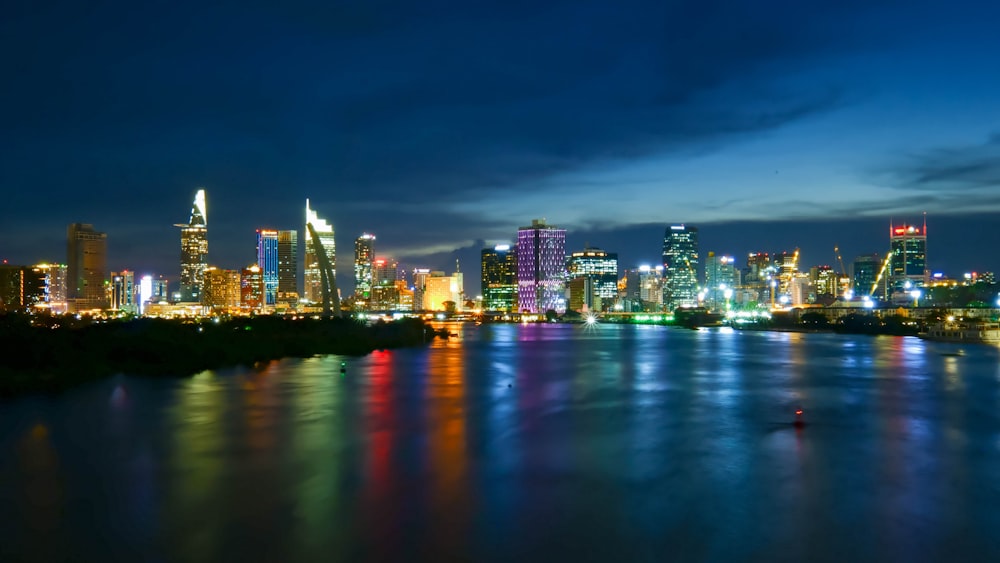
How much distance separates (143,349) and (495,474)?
81.1 feet

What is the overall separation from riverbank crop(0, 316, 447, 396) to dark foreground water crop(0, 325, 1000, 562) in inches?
76.6

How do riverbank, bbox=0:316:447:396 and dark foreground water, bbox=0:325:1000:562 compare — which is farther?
riverbank, bbox=0:316:447:396

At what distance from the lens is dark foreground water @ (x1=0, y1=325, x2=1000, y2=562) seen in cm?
1045

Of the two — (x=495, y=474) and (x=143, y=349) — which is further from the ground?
(x=143, y=349)

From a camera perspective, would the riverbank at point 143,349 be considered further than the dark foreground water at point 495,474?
Yes

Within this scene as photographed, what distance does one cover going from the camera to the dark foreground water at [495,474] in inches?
412

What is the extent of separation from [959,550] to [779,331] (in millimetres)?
93579

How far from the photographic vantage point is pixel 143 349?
1330 inches

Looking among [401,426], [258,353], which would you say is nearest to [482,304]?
[258,353]

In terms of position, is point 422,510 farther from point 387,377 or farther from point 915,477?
point 387,377

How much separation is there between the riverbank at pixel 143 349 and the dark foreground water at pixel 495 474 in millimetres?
1946

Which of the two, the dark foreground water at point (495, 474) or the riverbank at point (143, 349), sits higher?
the riverbank at point (143, 349)

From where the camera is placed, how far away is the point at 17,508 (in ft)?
38.6

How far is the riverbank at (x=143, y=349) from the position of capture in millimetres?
26891
